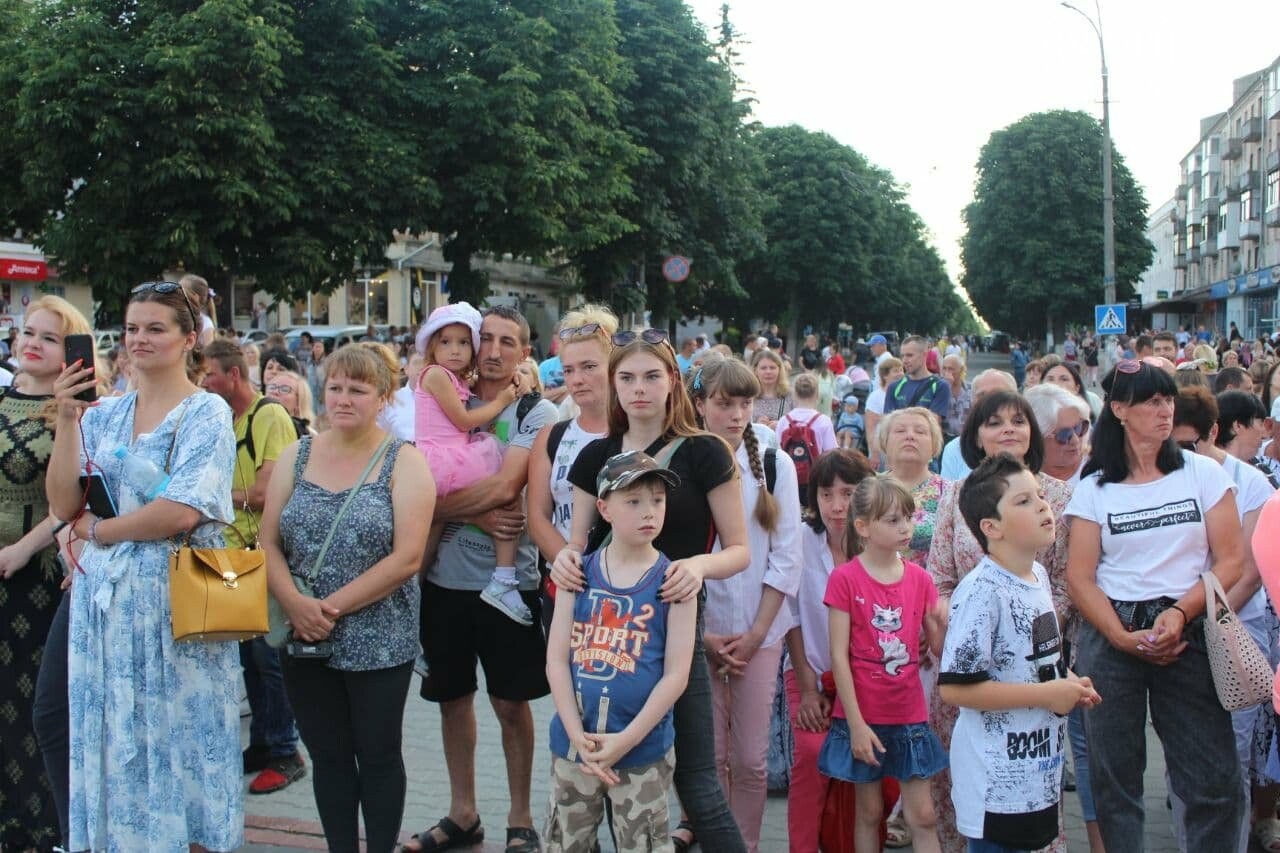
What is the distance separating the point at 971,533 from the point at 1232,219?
250 feet

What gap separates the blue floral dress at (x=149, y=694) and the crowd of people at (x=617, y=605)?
0.01m

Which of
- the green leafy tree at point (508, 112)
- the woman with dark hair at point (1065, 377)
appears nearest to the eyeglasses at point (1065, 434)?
the woman with dark hair at point (1065, 377)

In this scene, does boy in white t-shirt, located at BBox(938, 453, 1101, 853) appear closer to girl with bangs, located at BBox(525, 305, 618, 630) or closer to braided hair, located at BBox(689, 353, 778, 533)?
braided hair, located at BBox(689, 353, 778, 533)

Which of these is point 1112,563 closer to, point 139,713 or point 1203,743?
point 1203,743

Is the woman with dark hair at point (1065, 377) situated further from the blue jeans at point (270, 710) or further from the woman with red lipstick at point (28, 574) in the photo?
the woman with red lipstick at point (28, 574)

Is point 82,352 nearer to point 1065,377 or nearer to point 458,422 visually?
point 458,422

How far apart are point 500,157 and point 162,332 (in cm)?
2023

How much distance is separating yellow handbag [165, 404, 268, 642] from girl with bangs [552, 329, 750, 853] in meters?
1.03

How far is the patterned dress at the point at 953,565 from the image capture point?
405 centimetres

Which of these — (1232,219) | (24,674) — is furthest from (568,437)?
(1232,219)

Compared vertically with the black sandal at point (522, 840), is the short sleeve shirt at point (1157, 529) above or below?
above

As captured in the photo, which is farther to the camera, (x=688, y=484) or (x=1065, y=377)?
(x=1065, y=377)

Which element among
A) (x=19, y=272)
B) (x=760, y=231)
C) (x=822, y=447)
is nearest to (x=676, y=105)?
(x=760, y=231)

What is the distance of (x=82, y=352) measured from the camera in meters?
3.96
